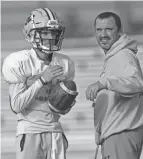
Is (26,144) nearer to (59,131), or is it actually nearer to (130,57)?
(59,131)

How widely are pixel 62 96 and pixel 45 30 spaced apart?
0.44 m

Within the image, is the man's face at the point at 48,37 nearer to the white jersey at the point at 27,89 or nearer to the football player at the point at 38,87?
the football player at the point at 38,87

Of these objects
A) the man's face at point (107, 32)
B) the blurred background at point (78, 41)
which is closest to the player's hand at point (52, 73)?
the man's face at point (107, 32)

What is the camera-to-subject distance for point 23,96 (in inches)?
183

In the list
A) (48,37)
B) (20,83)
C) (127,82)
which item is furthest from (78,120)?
(127,82)

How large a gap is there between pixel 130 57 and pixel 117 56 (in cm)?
8

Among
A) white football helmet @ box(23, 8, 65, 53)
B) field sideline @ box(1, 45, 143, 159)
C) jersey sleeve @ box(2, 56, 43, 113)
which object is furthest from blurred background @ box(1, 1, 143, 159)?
jersey sleeve @ box(2, 56, 43, 113)

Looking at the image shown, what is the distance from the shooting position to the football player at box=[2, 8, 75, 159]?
15.4 ft

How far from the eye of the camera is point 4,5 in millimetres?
9875

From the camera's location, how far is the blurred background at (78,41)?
9.20 metres

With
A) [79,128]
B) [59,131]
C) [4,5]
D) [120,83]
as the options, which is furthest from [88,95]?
[4,5]

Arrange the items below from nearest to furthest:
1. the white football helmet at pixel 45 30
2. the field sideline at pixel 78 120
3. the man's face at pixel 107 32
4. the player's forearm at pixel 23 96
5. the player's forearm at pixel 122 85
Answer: the player's forearm at pixel 122 85 → the player's forearm at pixel 23 96 → the man's face at pixel 107 32 → the white football helmet at pixel 45 30 → the field sideline at pixel 78 120

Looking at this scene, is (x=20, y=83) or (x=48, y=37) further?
(x=48, y=37)

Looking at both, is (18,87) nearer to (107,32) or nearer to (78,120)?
(107,32)
